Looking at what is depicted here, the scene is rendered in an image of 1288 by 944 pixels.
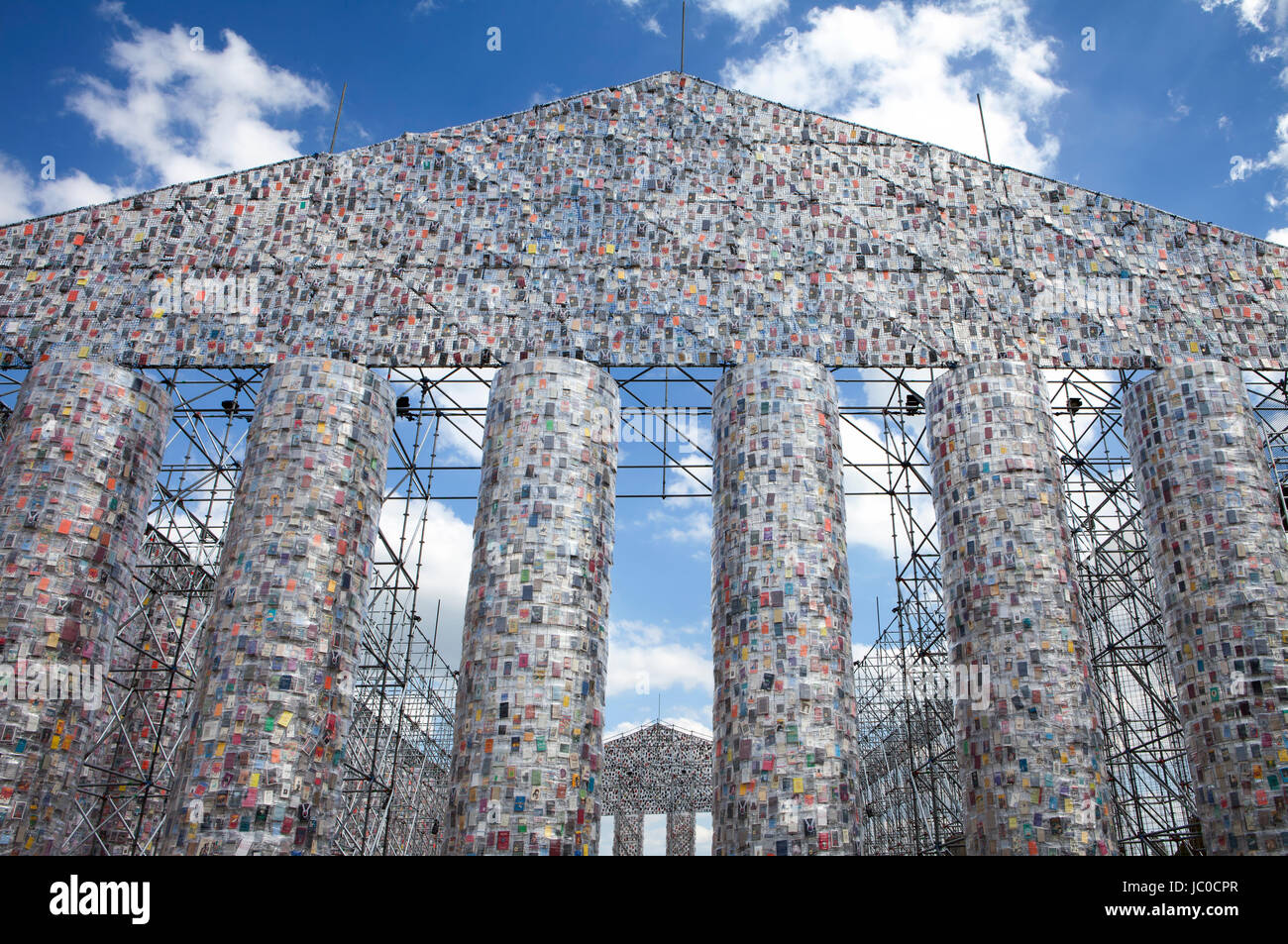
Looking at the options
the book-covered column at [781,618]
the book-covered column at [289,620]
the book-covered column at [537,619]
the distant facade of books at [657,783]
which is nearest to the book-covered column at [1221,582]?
the book-covered column at [781,618]

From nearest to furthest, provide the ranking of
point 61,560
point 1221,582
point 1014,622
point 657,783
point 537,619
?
1. point 537,619
2. point 1014,622
3. point 1221,582
4. point 61,560
5. point 657,783

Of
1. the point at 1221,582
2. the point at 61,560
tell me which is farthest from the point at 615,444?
the point at 1221,582

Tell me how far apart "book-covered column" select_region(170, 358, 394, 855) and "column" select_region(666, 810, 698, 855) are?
3404cm

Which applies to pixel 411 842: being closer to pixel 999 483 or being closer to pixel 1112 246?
pixel 999 483

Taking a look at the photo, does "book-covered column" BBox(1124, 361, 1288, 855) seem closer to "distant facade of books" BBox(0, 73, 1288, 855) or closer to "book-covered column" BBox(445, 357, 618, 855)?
"distant facade of books" BBox(0, 73, 1288, 855)

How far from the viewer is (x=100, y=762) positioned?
22.0 metres

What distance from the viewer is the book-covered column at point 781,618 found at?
14727 millimetres

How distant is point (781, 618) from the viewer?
15891 mm

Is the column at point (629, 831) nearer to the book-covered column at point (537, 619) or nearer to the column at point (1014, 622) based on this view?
the book-covered column at point (537, 619)

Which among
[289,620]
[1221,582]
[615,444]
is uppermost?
[615,444]

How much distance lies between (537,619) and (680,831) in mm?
34763

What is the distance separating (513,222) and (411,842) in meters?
16.2

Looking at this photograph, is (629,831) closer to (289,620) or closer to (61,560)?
(289,620)
